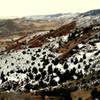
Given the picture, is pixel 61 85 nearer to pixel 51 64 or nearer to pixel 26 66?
pixel 51 64

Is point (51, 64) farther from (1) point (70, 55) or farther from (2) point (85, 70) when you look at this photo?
(2) point (85, 70)

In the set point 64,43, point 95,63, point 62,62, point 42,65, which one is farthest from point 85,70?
point 64,43

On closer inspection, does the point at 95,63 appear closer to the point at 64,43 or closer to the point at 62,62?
the point at 62,62

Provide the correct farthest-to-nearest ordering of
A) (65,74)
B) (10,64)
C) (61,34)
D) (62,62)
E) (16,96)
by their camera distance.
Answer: (61,34), (10,64), (62,62), (65,74), (16,96)

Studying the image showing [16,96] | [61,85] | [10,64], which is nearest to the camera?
[16,96]

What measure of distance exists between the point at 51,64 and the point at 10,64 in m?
10.1

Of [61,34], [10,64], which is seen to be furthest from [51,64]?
[61,34]

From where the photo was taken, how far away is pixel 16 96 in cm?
3212

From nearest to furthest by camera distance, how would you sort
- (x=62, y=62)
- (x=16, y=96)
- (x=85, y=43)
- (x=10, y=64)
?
(x=16, y=96)
(x=62, y=62)
(x=85, y=43)
(x=10, y=64)

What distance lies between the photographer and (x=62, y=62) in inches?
2009

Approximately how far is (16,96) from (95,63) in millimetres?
14377

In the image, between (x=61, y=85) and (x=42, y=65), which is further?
(x=42, y=65)

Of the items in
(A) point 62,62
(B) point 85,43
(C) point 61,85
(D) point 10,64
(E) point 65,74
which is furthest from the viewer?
(D) point 10,64

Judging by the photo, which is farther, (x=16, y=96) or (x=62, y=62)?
(x=62, y=62)
